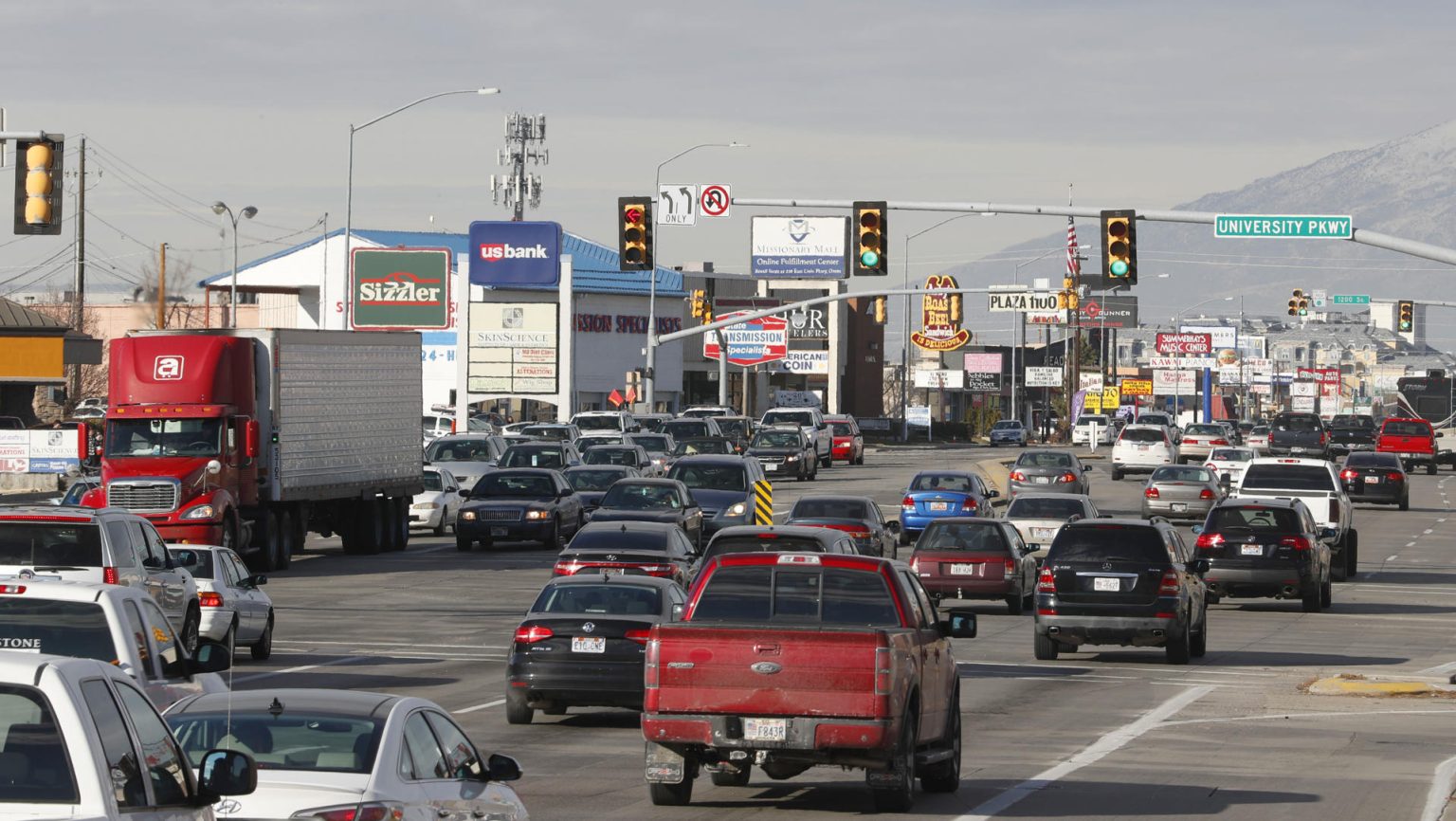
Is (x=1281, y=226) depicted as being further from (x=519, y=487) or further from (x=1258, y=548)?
(x=519, y=487)

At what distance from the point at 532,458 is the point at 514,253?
37.4 m

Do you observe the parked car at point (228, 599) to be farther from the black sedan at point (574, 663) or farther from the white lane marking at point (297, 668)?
the black sedan at point (574, 663)

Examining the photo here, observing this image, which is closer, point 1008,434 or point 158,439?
point 158,439

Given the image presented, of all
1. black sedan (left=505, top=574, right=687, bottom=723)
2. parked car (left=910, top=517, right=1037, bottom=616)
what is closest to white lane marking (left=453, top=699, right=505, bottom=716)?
black sedan (left=505, top=574, right=687, bottom=723)

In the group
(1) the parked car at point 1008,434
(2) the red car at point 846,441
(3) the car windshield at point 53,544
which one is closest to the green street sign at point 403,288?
(2) the red car at point 846,441

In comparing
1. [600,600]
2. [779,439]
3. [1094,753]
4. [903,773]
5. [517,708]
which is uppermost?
[779,439]

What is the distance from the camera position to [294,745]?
912cm

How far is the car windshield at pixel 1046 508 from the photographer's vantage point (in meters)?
38.6

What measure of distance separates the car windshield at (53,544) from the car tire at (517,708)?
4.09 m

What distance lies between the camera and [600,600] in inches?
772

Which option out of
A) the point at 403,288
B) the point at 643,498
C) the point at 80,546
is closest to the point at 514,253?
the point at 403,288

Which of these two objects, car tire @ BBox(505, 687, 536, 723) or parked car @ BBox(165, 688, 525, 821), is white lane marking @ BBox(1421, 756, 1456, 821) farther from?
car tire @ BBox(505, 687, 536, 723)

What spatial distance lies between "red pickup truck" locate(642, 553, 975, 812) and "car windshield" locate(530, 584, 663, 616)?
5405 millimetres

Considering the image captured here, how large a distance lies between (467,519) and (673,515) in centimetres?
616
